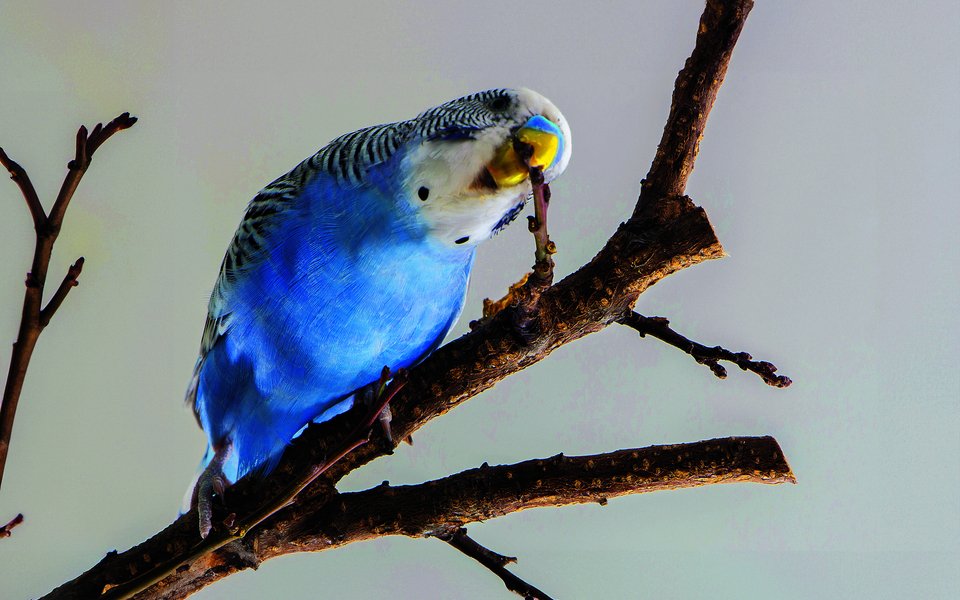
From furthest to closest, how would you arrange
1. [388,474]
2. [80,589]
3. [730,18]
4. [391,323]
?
[388,474] → [391,323] → [80,589] → [730,18]

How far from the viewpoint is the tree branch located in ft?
3.73

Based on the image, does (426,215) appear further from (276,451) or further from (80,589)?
(80,589)

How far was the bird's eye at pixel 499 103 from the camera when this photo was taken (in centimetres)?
129

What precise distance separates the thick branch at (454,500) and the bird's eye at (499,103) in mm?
563

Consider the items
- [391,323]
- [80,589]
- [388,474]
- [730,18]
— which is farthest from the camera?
[388,474]

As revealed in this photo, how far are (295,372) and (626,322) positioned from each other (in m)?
0.59

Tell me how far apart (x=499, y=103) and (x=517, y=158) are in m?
0.16

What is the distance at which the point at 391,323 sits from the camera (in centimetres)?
141

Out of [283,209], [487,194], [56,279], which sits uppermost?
[56,279]

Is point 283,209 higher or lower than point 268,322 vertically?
higher

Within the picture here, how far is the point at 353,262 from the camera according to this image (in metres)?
1.36

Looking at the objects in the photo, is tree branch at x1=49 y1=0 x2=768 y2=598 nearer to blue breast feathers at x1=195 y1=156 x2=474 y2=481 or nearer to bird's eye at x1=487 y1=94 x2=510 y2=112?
blue breast feathers at x1=195 y1=156 x2=474 y2=481

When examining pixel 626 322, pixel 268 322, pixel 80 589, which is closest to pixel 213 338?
pixel 268 322

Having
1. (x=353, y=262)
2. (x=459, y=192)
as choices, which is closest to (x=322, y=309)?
(x=353, y=262)
